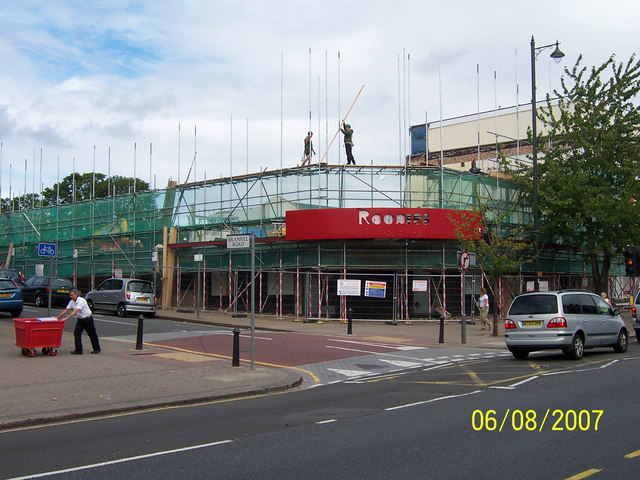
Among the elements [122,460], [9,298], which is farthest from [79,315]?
[9,298]

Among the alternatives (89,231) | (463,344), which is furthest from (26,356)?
(89,231)

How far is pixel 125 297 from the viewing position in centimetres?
2809

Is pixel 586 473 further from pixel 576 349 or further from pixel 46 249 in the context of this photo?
pixel 46 249

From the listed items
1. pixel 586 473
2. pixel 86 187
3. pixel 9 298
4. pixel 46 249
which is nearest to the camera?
pixel 586 473

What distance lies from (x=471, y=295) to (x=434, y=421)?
74.2 feet

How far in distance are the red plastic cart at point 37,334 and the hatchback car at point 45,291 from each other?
14.7 metres

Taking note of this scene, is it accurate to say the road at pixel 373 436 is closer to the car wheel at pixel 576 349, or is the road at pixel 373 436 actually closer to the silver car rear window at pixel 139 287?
the car wheel at pixel 576 349

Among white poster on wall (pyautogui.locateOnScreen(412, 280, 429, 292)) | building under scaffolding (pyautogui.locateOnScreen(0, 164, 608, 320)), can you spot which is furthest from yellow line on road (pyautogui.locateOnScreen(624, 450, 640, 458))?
white poster on wall (pyautogui.locateOnScreen(412, 280, 429, 292))

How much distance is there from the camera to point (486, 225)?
83.4ft

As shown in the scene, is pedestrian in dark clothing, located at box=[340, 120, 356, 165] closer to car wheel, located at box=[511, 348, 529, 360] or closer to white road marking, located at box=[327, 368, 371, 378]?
car wheel, located at box=[511, 348, 529, 360]

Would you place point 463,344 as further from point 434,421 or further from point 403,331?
point 434,421

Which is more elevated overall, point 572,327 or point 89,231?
point 89,231
